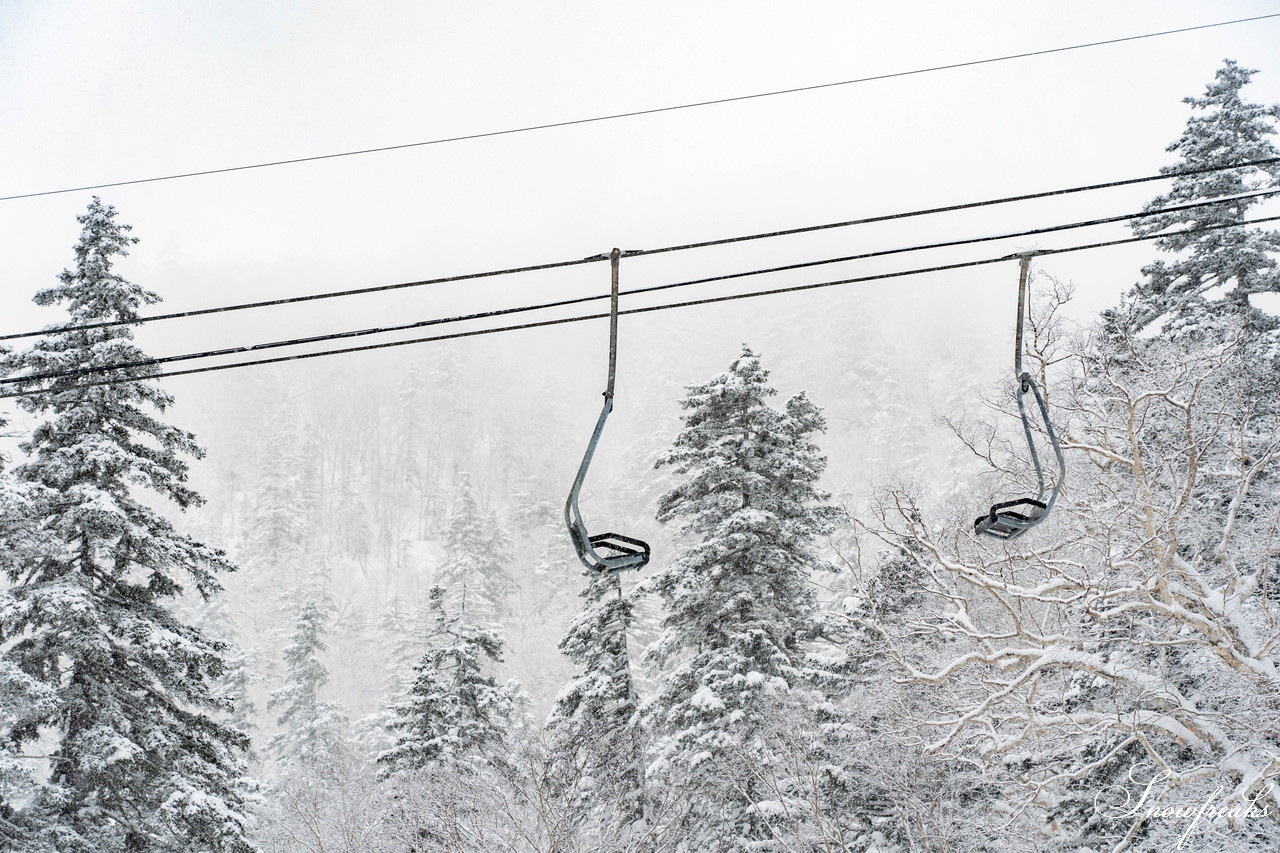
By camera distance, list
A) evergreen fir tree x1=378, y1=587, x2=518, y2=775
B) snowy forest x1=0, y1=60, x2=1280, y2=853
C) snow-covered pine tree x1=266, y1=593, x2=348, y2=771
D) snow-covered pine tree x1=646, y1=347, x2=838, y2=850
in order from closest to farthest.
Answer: snowy forest x1=0, y1=60, x2=1280, y2=853 < snow-covered pine tree x1=646, y1=347, x2=838, y2=850 < evergreen fir tree x1=378, y1=587, x2=518, y2=775 < snow-covered pine tree x1=266, y1=593, x2=348, y2=771

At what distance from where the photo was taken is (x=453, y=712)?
1852 centimetres

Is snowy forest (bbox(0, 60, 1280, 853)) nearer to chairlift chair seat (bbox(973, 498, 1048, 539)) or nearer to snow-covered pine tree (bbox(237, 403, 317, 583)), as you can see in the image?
chairlift chair seat (bbox(973, 498, 1048, 539))

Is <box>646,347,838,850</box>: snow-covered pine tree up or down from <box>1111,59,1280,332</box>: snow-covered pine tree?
down

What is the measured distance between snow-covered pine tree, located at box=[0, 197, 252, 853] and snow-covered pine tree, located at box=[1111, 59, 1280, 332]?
66.6 feet

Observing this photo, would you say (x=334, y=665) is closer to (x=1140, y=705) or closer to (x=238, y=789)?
(x=238, y=789)

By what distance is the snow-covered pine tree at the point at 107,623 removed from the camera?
11.0m

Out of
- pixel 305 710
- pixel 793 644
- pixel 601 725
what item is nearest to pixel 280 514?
pixel 305 710

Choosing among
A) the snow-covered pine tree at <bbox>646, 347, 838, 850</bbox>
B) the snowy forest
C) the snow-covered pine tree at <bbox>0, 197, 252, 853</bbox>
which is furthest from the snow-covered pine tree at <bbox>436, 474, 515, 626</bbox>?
the snow-covered pine tree at <bbox>0, 197, 252, 853</bbox>

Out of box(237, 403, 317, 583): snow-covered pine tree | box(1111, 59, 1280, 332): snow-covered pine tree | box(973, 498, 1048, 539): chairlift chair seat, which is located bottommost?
box(973, 498, 1048, 539): chairlift chair seat

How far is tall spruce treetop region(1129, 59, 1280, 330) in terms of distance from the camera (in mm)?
16969

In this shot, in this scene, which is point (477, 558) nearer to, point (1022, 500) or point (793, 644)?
point (793, 644)

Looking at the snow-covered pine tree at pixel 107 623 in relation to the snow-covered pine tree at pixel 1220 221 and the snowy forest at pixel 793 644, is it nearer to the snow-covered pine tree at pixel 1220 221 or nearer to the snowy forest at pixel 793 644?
the snowy forest at pixel 793 644

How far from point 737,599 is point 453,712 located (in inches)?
307

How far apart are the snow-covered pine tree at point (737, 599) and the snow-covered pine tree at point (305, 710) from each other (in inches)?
721
